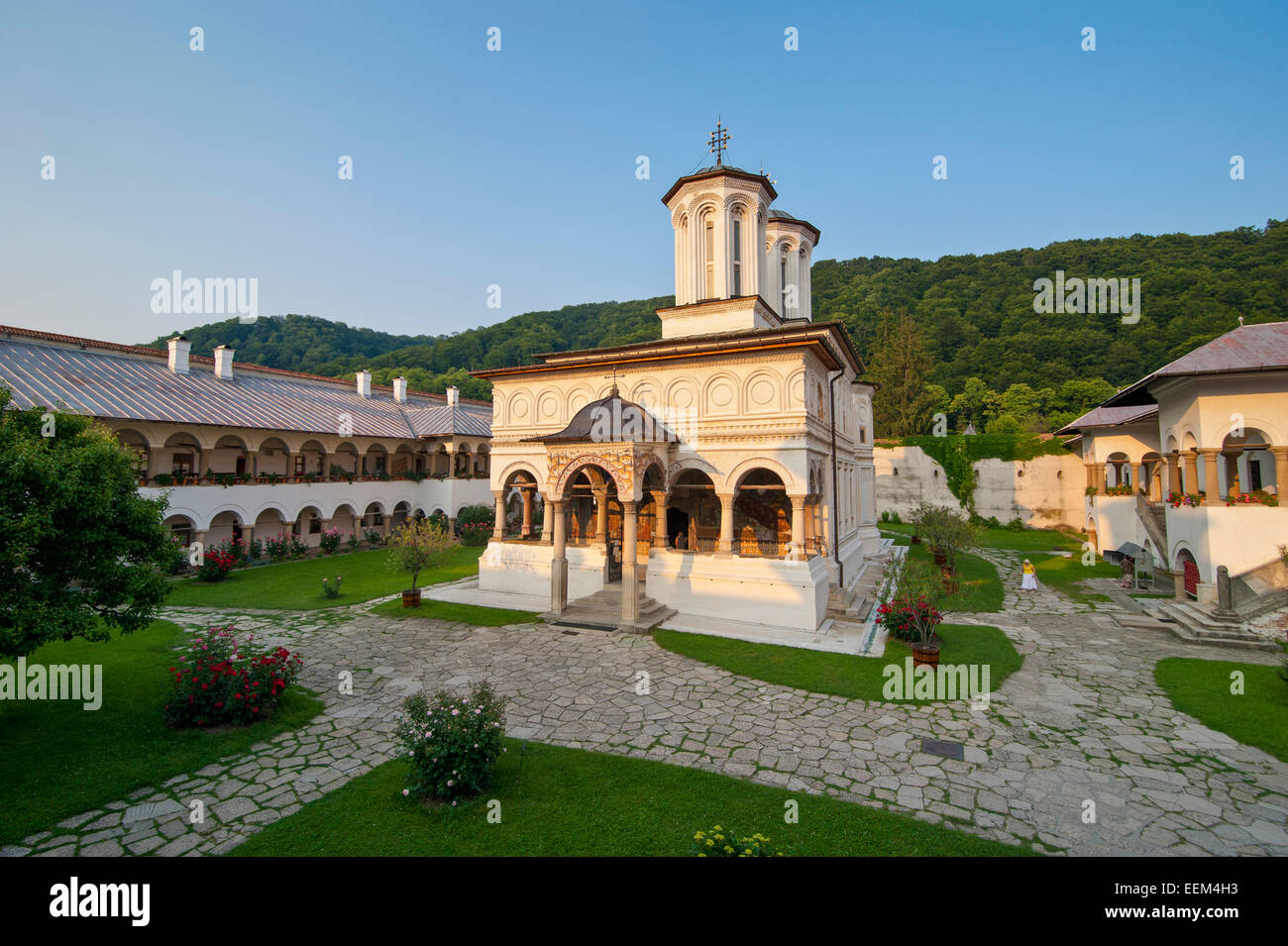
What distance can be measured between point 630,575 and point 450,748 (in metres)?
7.38

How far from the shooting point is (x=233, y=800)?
5629 mm

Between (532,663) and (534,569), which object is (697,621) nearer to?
(532,663)

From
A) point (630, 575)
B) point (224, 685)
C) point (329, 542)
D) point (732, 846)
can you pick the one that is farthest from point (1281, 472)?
point (329, 542)

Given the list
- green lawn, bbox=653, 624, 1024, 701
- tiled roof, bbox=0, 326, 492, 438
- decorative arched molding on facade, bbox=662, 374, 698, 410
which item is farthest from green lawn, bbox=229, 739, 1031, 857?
tiled roof, bbox=0, 326, 492, 438

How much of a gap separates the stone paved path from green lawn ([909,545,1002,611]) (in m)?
2.69

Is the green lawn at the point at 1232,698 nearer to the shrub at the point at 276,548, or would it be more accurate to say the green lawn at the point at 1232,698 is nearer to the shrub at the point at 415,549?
the shrub at the point at 415,549

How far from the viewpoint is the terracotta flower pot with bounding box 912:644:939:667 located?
9891 mm

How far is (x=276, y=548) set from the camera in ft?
73.6

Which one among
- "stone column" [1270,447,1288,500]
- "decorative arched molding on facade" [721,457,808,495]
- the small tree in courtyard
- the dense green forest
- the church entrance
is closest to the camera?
the small tree in courtyard

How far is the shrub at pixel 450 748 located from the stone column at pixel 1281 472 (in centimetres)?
1786

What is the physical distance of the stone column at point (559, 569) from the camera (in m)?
13.5

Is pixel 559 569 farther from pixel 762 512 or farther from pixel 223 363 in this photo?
pixel 223 363

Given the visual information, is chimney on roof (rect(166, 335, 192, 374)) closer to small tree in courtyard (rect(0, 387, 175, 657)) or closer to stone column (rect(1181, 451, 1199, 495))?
small tree in courtyard (rect(0, 387, 175, 657))

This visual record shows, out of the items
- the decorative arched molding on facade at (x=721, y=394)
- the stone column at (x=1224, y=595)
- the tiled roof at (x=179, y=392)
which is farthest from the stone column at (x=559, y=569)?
the stone column at (x=1224, y=595)
